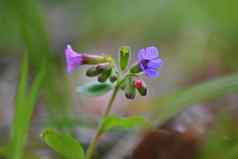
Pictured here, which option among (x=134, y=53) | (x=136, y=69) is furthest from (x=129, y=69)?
(x=134, y=53)

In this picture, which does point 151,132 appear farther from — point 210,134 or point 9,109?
point 9,109

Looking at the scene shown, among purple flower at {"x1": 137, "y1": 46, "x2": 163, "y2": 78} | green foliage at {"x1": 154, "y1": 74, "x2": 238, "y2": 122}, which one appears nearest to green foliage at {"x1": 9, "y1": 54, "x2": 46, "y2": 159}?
purple flower at {"x1": 137, "y1": 46, "x2": 163, "y2": 78}

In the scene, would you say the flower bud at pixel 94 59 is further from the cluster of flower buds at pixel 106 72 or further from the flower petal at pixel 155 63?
the flower petal at pixel 155 63

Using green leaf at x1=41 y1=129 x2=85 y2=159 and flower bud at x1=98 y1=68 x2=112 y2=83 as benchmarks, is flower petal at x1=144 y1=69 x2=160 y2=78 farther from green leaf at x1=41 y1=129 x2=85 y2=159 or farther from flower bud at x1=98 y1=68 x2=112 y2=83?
green leaf at x1=41 y1=129 x2=85 y2=159

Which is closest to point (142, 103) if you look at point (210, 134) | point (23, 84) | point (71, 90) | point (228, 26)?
point (71, 90)

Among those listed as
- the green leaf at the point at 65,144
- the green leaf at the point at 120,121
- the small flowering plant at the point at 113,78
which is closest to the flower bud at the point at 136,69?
the small flowering plant at the point at 113,78

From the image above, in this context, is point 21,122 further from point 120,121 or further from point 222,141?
point 222,141
